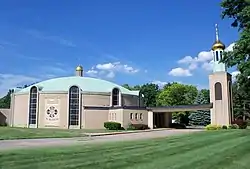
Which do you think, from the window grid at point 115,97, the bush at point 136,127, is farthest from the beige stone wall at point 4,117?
the bush at point 136,127

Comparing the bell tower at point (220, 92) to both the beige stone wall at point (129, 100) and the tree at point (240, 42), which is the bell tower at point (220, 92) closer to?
the beige stone wall at point (129, 100)

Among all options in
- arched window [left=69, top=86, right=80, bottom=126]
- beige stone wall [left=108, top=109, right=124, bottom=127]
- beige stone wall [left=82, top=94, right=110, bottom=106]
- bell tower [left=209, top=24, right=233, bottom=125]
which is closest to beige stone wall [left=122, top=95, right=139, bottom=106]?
beige stone wall [left=82, top=94, right=110, bottom=106]

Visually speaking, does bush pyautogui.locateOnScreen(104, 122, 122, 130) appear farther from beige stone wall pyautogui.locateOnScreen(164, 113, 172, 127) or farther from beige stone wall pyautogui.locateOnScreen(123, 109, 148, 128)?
beige stone wall pyautogui.locateOnScreen(164, 113, 172, 127)

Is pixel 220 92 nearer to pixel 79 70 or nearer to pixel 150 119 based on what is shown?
pixel 150 119

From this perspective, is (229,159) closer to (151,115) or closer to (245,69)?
(245,69)

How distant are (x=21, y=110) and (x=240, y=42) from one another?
39.3 m

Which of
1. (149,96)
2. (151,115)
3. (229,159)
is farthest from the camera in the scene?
(149,96)

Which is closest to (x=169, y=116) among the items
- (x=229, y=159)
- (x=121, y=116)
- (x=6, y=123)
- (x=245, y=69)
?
(x=121, y=116)

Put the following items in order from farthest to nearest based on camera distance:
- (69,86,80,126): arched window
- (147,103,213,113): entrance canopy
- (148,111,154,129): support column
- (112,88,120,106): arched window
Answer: (112,88,120,106): arched window
(148,111,154,129): support column
(69,86,80,126): arched window
(147,103,213,113): entrance canopy

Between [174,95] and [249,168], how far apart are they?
240ft

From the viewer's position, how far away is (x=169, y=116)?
52531 mm

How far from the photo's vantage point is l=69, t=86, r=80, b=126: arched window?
144 ft

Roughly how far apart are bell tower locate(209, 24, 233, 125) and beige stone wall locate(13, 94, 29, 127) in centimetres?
2679

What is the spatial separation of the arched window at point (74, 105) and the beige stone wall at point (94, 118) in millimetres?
1150
